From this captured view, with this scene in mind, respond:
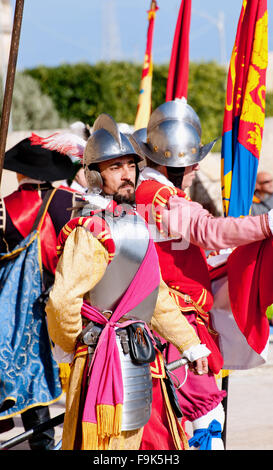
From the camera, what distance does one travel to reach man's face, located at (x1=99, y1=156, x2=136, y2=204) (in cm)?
302

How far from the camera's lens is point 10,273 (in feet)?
14.5

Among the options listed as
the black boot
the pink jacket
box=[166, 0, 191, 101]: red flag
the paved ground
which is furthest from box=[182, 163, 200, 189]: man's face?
the paved ground

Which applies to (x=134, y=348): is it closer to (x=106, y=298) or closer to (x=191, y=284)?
(x=106, y=298)

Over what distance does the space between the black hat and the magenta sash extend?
78.9 inches

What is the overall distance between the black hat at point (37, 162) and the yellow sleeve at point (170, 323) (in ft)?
6.15

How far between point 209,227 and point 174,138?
0.73m

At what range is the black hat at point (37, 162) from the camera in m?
4.74

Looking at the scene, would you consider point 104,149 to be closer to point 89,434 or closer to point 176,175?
point 176,175

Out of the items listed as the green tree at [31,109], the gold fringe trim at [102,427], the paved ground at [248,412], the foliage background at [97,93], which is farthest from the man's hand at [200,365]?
the green tree at [31,109]

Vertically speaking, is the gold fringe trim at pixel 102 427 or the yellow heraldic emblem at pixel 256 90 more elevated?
the yellow heraldic emblem at pixel 256 90

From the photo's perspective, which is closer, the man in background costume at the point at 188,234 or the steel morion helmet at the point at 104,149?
the steel morion helmet at the point at 104,149

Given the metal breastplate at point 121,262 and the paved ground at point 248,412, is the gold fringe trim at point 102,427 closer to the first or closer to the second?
the metal breastplate at point 121,262

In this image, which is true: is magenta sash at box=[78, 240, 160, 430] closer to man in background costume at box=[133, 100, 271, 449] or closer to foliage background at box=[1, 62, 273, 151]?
man in background costume at box=[133, 100, 271, 449]

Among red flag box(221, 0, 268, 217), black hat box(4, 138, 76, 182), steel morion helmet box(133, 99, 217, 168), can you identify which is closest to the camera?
steel morion helmet box(133, 99, 217, 168)
